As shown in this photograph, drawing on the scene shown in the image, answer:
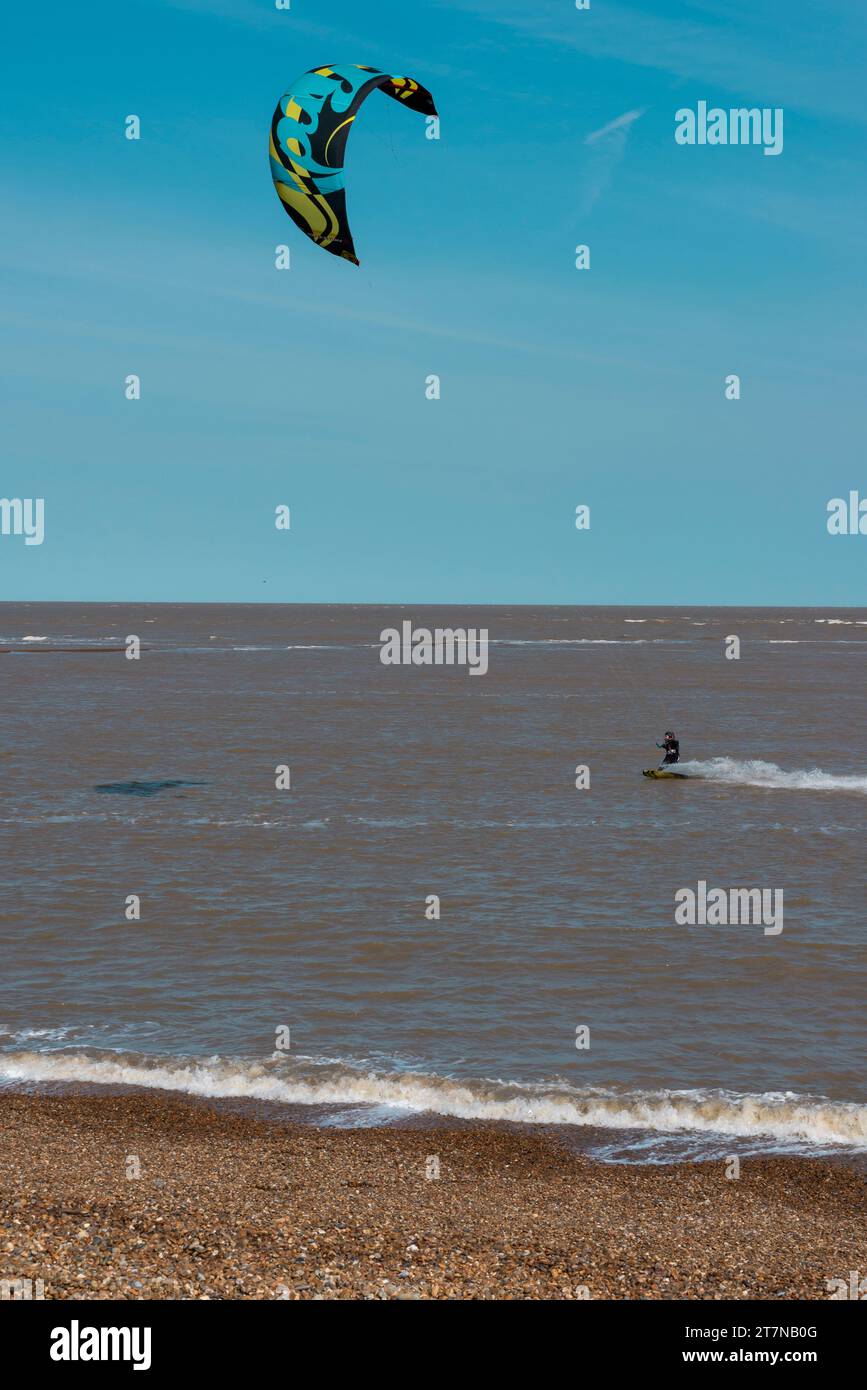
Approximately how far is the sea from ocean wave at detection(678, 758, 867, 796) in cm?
21

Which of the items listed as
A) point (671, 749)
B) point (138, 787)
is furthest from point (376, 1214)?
point (671, 749)

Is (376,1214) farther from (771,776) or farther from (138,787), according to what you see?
(771,776)

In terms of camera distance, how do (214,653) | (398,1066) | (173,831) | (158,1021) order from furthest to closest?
(214,653) < (173,831) < (158,1021) < (398,1066)

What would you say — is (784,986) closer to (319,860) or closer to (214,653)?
(319,860)

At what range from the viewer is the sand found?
29.0 feet

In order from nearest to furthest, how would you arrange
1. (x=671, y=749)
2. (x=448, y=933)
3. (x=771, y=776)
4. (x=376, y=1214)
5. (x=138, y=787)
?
(x=376, y=1214) → (x=448, y=933) → (x=138, y=787) → (x=671, y=749) → (x=771, y=776)

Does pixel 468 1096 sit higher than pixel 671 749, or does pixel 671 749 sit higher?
pixel 671 749

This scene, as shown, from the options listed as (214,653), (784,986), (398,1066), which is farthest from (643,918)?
(214,653)

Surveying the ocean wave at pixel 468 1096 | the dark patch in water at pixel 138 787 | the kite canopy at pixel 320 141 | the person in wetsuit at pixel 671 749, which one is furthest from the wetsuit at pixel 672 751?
the ocean wave at pixel 468 1096

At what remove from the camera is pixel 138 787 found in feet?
118

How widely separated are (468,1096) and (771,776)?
Answer: 2714 cm

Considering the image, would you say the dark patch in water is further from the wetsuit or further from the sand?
the sand
